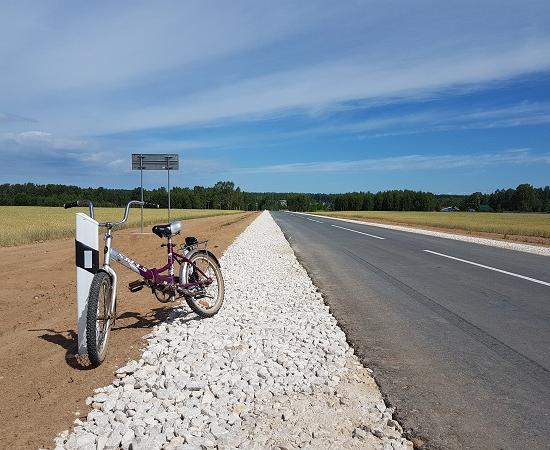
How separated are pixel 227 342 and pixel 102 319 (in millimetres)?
1370

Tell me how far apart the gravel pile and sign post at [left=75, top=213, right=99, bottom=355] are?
71 centimetres

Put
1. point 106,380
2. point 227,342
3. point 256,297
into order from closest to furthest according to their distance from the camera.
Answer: point 106,380, point 227,342, point 256,297

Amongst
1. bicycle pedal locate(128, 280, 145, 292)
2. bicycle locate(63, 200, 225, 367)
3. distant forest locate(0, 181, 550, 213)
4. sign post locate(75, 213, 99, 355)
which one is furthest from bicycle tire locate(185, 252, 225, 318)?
distant forest locate(0, 181, 550, 213)

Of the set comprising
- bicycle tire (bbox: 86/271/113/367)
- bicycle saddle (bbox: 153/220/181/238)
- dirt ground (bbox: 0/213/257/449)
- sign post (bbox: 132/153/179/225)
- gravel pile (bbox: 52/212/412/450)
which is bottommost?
dirt ground (bbox: 0/213/257/449)

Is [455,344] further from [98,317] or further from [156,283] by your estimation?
[98,317]

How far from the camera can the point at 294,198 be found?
17950 cm

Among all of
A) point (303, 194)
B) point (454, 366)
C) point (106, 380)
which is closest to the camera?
point (106, 380)

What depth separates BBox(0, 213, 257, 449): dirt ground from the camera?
3.43 meters

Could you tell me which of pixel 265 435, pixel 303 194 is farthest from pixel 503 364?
pixel 303 194

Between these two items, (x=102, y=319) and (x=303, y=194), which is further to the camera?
(x=303, y=194)

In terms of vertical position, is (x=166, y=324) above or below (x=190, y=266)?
below

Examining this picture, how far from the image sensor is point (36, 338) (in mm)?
5449

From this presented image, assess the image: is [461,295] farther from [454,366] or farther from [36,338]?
[36,338]

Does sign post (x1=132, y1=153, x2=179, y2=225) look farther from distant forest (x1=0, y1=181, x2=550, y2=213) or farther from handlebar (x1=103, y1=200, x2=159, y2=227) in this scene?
distant forest (x1=0, y1=181, x2=550, y2=213)
